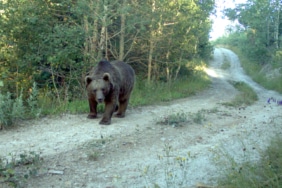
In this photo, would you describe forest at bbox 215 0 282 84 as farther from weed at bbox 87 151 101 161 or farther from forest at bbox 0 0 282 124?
weed at bbox 87 151 101 161

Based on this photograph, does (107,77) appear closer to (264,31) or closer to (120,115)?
(120,115)

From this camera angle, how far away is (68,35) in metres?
11.0

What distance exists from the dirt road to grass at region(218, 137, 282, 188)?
308mm

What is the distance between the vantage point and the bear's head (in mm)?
8227

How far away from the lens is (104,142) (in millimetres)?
6707

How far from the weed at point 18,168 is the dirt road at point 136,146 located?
0.41 ft

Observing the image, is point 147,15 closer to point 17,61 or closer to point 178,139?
point 17,61

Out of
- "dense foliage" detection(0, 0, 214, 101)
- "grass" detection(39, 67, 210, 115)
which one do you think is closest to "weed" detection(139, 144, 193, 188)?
"grass" detection(39, 67, 210, 115)

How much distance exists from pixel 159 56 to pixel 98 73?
747 centimetres

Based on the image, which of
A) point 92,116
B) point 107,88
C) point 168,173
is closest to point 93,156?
point 168,173

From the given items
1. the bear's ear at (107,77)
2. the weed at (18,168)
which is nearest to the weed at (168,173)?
the weed at (18,168)

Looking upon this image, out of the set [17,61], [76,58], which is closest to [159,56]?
[76,58]

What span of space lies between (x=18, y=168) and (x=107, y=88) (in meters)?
3.53

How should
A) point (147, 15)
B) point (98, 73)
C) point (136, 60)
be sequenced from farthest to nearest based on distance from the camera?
point (136, 60)
point (147, 15)
point (98, 73)
